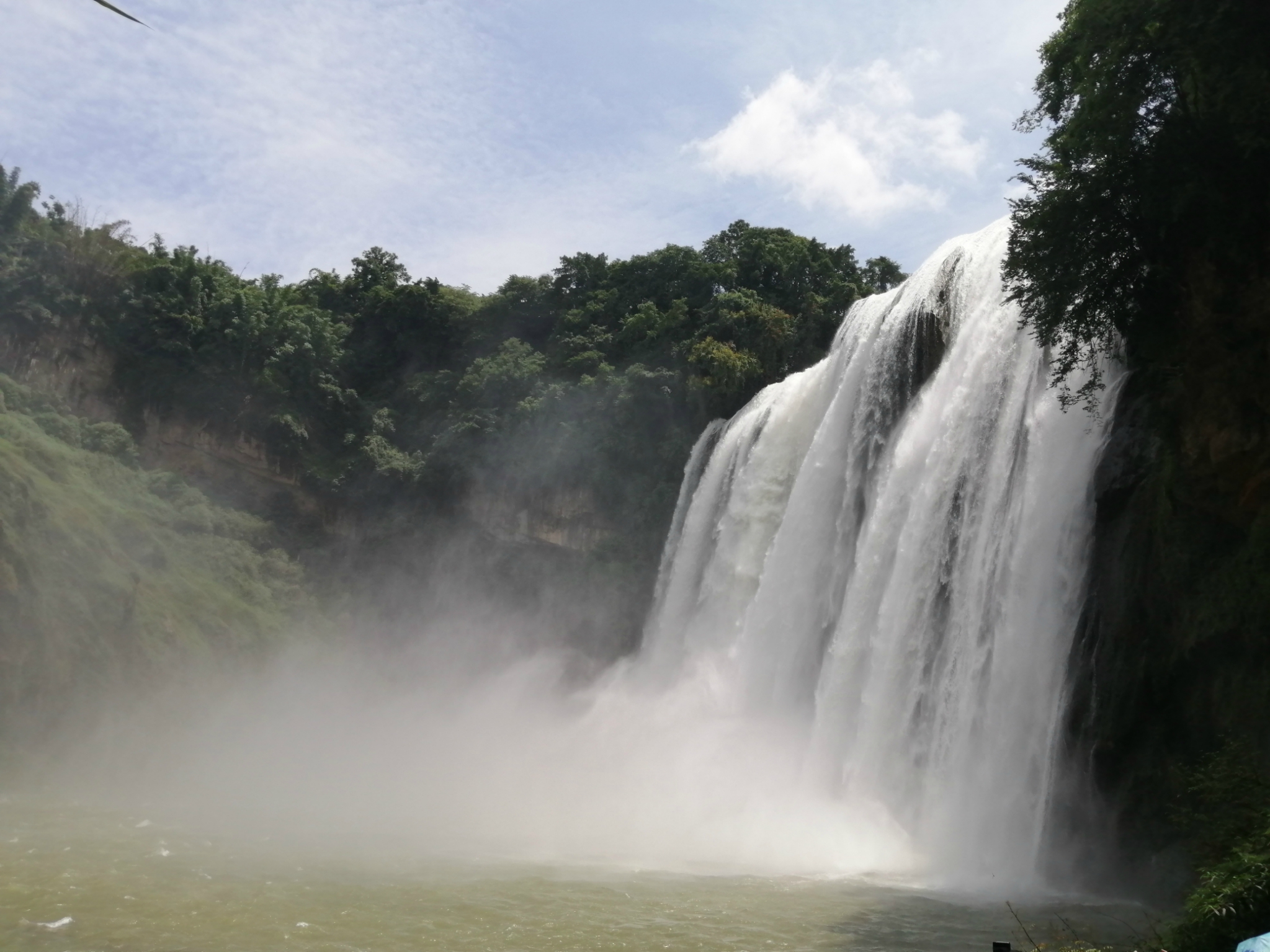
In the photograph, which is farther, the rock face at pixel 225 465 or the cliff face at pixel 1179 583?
the rock face at pixel 225 465

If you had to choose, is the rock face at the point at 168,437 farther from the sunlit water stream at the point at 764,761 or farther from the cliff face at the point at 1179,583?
the cliff face at the point at 1179,583

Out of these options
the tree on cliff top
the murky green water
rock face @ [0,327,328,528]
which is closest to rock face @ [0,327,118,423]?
rock face @ [0,327,328,528]

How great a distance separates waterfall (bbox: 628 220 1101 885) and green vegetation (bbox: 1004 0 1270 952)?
85 centimetres

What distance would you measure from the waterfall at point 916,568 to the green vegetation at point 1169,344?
2.79 ft

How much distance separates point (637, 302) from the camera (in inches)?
1654

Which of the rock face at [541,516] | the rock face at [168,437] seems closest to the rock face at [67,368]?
the rock face at [168,437]

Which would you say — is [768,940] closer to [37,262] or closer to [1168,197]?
[1168,197]

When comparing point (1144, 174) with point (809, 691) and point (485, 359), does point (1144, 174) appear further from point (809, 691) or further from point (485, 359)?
point (485, 359)

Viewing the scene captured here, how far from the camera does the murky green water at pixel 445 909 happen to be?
35.9 ft

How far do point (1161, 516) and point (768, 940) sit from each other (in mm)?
7479

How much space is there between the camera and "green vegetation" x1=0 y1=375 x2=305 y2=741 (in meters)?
25.8

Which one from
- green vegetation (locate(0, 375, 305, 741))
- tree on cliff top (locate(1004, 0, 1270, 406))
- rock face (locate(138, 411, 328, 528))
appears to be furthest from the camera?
rock face (locate(138, 411, 328, 528))

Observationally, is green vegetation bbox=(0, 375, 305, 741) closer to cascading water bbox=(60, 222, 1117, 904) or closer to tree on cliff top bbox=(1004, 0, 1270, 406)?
cascading water bbox=(60, 222, 1117, 904)

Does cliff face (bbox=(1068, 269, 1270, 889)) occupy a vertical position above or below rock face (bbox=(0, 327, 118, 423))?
below
